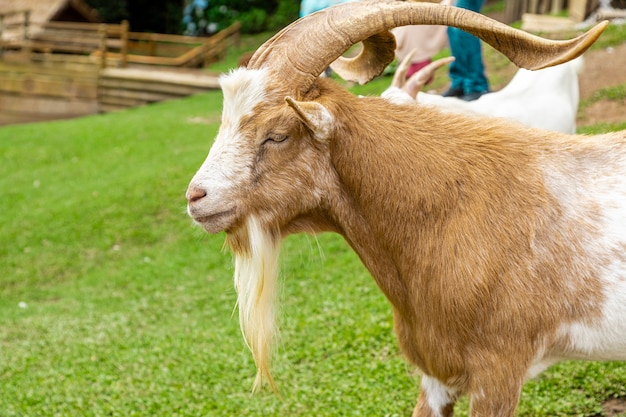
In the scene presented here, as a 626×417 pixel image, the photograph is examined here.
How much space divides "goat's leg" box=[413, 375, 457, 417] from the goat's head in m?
0.93

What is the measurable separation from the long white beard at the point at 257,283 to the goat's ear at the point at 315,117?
17.3 inches

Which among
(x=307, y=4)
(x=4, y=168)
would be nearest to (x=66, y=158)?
(x=4, y=168)

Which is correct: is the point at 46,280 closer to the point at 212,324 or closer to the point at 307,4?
the point at 212,324

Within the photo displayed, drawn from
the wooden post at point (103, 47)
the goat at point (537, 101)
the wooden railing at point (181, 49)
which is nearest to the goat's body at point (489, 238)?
the goat at point (537, 101)

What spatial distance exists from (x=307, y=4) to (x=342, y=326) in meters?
2.61

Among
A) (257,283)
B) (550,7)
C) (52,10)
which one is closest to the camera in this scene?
(257,283)

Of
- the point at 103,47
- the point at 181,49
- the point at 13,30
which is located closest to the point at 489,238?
the point at 103,47

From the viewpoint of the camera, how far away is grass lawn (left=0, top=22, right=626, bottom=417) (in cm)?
482

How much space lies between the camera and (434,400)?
347 cm

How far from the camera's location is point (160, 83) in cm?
2070

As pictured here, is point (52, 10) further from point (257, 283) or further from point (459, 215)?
point (459, 215)

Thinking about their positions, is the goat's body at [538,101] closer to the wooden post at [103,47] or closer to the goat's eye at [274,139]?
the goat's eye at [274,139]

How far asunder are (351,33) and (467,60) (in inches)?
127

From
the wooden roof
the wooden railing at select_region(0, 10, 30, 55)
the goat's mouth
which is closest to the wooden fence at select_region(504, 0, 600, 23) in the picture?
the goat's mouth
